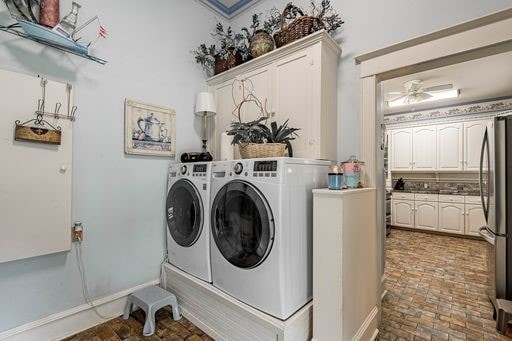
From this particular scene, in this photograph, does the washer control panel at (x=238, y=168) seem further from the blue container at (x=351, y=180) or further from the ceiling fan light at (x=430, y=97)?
the ceiling fan light at (x=430, y=97)

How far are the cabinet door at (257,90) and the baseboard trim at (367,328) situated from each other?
1723mm

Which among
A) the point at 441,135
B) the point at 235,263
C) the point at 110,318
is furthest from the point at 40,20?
the point at 441,135

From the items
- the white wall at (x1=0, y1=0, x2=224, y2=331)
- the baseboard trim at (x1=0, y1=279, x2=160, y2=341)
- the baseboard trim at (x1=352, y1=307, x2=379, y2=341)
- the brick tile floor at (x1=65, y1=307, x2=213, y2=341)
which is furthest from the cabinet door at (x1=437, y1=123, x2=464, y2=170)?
the baseboard trim at (x1=0, y1=279, x2=160, y2=341)

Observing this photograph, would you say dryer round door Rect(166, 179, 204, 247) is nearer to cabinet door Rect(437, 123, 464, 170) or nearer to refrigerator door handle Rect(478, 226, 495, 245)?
refrigerator door handle Rect(478, 226, 495, 245)

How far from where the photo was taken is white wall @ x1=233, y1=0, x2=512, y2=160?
4.89 feet

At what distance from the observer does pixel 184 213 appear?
1.98 m

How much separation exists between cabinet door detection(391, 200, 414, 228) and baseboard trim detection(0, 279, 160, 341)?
521 centimetres

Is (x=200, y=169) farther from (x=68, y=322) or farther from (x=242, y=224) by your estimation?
(x=68, y=322)

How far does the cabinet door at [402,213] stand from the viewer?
16.3ft

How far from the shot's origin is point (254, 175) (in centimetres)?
142

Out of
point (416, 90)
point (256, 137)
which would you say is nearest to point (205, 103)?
point (256, 137)

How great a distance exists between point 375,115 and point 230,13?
218 cm

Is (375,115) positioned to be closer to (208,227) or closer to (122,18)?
(208,227)

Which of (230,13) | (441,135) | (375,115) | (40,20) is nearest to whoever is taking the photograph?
(40,20)
